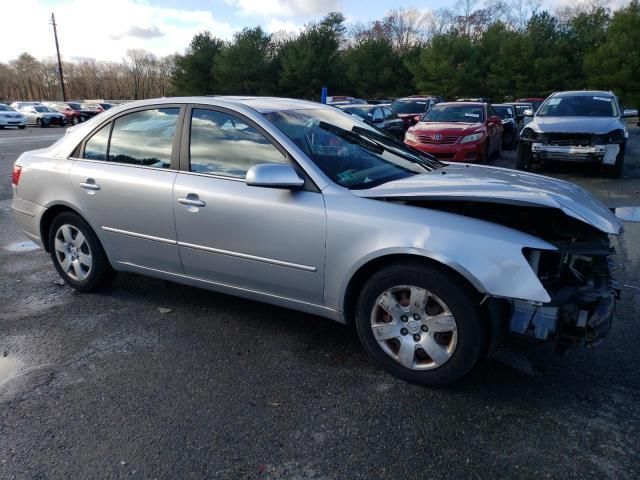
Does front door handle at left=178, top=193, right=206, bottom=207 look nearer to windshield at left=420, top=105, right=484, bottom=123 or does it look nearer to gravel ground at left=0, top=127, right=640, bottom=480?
gravel ground at left=0, top=127, right=640, bottom=480

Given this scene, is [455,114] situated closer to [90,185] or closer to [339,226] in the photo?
[90,185]

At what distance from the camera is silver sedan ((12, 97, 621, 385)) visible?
2.64 meters

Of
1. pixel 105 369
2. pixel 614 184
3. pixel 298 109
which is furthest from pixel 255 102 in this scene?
pixel 614 184

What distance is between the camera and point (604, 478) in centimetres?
216

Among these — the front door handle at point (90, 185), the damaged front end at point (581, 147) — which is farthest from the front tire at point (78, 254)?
the damaged front end at point (581, 147)

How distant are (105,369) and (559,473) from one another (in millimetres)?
2573

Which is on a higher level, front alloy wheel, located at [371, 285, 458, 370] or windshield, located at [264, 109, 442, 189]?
windshield, located at [264, 109, 442, 189]

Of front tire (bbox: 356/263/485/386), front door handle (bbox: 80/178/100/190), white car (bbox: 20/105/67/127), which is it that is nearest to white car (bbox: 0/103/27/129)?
white car (bbox: 20/105/67/127)

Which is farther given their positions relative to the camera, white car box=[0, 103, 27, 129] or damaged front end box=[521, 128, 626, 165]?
white car box=[0, 103, 27, 129]

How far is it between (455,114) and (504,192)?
9.86m

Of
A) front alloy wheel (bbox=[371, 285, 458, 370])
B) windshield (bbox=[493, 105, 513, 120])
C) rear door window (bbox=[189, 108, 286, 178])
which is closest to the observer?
front alloy wheel (bbox=[371, 285, 458, 370])

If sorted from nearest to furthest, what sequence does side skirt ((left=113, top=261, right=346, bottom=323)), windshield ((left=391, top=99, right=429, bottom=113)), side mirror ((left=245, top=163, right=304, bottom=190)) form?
side mirror ((left=245, top=163, right=304, bottom=190)) → side skirt ((left=113, top=261, right=346, bottom=323)) → windshield ((left=391, top=99, right=429, bottom=113))

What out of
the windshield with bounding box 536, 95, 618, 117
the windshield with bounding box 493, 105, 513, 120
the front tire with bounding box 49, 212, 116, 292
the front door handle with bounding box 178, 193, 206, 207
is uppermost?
the windshield with bounding box 536, 95, 618, 117

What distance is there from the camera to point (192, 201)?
134 inches
